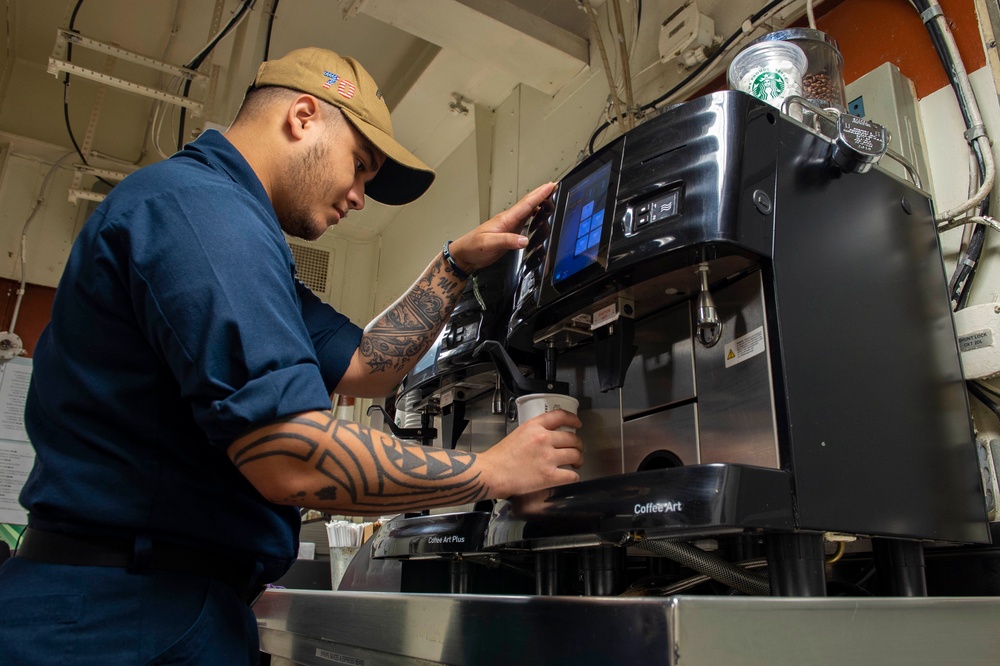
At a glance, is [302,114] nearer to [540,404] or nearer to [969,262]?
[540,404]

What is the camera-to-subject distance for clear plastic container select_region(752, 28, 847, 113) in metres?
1.25

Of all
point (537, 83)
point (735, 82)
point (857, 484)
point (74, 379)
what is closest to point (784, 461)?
point (857, 484)

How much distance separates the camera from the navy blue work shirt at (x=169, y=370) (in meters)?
0.69

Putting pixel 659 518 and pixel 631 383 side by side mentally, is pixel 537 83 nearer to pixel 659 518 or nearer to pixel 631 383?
pixel 631 383

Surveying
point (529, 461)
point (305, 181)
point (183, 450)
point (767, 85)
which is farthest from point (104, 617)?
point (767, 85)

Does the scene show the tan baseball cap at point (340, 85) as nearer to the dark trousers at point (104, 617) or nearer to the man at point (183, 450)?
the man at point (183, 450)

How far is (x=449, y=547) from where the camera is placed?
1086 millimetres

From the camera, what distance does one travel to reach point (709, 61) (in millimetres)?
1752

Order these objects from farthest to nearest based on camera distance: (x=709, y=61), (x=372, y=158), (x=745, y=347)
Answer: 1. (x=709, y=61)
2. (x=372, y=158)
3. (x=745, y=347)

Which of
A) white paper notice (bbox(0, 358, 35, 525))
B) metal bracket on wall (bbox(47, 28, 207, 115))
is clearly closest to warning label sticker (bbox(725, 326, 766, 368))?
metal bracket on wall (bbox(47, 28, 207, 115))

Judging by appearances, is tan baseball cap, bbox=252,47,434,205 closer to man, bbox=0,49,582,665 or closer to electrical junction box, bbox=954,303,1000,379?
man, bbox=0,49,582,665

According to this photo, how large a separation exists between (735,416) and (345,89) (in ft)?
2.37

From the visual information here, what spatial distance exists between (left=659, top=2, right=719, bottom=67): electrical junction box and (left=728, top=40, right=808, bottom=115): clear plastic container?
37 centimetres

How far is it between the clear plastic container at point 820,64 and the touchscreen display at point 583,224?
1.62 ft
